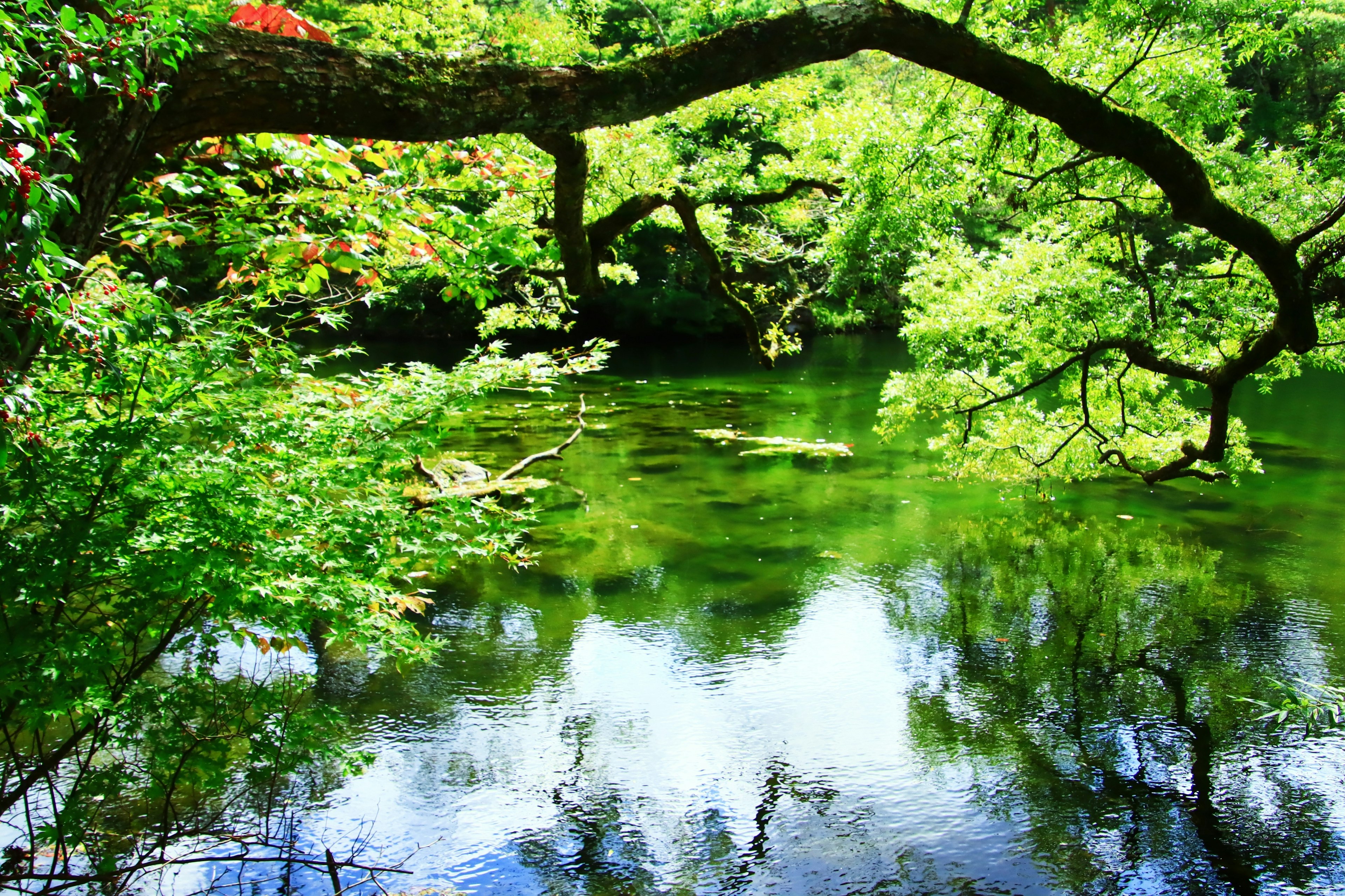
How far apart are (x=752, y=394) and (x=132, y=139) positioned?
660 inches

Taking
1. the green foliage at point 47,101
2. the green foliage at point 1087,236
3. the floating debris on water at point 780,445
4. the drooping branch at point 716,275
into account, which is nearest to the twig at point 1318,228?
the green foliage at point 1087,236

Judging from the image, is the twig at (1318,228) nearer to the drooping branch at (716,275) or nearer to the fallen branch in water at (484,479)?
the drooping branch at (716,275)

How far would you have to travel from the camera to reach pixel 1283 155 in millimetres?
7180

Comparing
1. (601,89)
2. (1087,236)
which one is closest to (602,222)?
(601,89)

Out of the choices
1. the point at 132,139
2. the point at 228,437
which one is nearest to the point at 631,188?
the point at 228,437

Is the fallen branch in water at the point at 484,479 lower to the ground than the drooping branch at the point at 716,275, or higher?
lower

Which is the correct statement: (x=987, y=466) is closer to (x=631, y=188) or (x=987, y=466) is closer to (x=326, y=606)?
(x=631, y=188)

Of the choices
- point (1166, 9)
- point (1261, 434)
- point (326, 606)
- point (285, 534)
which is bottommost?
point (326, 606)

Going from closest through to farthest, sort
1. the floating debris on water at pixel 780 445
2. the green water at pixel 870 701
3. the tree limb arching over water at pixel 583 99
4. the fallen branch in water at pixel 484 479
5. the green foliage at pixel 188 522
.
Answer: the tree limb arching over water at pixel 583 99, the green foliage at pixel 188 522, the green water at pixel 870 701, the fallen branch in water at pixel 484 479, the floating debris on water at pixel 780 445

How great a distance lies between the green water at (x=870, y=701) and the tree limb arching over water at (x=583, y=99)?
2744 mm

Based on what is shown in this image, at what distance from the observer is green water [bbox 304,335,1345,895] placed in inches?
182

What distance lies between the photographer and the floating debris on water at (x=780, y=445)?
13.4 m

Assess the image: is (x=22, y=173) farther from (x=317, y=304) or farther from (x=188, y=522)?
(x=317, y=304)

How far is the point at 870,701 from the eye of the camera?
6352 millimetres
